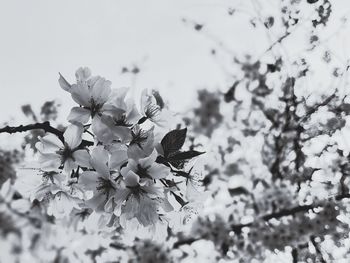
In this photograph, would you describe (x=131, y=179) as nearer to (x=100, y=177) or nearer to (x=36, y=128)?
(x=100, y=177)

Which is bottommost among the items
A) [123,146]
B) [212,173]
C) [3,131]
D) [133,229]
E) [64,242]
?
[133,229]

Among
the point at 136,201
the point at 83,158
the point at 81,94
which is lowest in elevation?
A: the point at 136,201

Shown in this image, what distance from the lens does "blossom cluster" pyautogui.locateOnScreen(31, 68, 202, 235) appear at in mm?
1093

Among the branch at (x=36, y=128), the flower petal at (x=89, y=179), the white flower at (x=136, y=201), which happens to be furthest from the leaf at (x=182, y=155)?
the branch at (x=36, y=128)

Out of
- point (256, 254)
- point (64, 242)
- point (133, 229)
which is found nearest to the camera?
point (133, 229)

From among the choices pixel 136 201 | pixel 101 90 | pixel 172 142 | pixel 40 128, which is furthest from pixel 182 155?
pixel 40 128

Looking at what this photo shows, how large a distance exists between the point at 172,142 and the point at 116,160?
0.61 feet

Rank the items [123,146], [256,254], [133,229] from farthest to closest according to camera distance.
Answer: [256,254], [133,229], [123,146]

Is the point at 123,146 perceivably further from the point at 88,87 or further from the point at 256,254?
the point at 256,254

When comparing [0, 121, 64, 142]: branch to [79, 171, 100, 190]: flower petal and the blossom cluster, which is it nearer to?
Result: the blossom cluster

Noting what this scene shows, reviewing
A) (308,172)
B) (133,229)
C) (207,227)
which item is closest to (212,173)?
(207,227)

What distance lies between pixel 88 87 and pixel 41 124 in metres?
0.19

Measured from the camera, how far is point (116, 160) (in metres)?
1.08

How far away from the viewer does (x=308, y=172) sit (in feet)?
15.1
